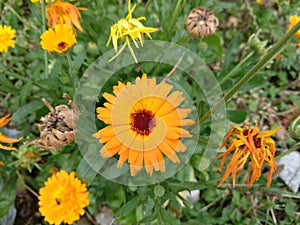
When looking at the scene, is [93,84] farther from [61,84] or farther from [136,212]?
[136,212]

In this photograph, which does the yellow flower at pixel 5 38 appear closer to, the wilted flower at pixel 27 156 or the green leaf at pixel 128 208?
the wilted flower at pixel 27 156

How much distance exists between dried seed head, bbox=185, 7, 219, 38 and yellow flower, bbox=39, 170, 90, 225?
78 centimetres

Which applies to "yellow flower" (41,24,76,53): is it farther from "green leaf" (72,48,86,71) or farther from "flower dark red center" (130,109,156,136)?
"flower dark red center" (130,109,156,136)

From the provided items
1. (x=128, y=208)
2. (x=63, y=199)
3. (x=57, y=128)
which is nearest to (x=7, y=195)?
(x=63, y=199)

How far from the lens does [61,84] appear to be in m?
1.75

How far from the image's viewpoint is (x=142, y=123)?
1.33 m

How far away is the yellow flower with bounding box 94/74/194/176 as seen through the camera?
1275 millimetres

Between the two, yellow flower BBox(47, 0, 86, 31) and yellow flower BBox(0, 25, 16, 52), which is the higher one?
yellow flower BBox(47, 0, 86, 31)

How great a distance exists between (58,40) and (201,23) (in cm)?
54

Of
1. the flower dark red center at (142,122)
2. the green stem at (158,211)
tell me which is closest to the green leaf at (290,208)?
the green stem at (158,211)

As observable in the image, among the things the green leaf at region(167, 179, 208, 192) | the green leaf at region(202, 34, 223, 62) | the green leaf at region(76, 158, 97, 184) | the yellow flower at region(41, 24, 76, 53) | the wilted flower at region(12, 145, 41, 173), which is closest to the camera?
the yellow flower at region(41, 24, 76, 53)

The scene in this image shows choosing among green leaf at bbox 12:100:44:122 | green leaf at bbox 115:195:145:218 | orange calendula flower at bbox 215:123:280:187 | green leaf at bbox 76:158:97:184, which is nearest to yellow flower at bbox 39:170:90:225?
green leaf at bbox 76:158:97:184

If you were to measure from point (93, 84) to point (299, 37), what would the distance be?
0.81 m

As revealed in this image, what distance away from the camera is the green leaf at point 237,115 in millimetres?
1979
